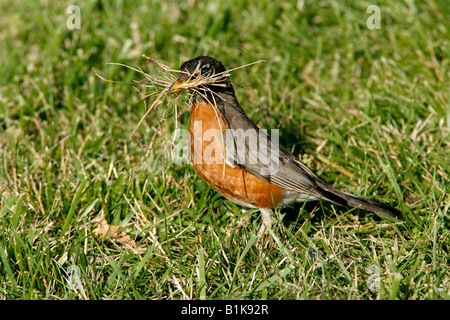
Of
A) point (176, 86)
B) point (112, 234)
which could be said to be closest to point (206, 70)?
point (176, 86)

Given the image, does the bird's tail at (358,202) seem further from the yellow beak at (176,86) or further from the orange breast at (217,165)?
the yellow beak at (176,86)

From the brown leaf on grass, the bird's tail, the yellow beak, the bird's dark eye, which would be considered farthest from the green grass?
the bird's dark eye

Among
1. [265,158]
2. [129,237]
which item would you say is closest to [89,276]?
[129,237]

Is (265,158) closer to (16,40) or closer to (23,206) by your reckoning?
(23,206)

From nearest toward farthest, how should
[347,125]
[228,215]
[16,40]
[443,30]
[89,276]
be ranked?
[89,276]
[228,215]
[347,125]
[443,30]
[16,40]

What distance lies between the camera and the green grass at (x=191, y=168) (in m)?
3.55

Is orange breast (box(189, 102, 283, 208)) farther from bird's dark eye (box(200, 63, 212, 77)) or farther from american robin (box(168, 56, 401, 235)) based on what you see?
bird's dark eye (box(200, 63, 212, 77))

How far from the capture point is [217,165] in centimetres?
399

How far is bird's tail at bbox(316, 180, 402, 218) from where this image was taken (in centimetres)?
408

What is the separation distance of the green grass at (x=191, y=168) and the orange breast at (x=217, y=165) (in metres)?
0.22

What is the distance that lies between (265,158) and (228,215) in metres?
0.60

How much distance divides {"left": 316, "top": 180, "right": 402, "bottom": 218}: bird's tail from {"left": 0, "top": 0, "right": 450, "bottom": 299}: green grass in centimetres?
14

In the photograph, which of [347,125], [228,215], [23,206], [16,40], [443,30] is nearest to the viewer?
[23,206]

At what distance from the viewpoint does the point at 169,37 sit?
6512mm
